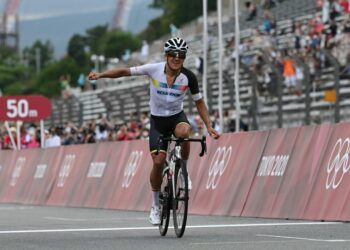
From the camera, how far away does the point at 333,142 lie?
51.1ft

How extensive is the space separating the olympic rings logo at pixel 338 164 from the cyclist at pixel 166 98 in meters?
2.33

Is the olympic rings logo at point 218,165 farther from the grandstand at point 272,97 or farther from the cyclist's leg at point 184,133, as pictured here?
the grandstand at point 272,97

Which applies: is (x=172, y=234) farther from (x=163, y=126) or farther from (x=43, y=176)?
(x=43, y=176)

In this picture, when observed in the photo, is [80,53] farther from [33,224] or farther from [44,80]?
[33,224]

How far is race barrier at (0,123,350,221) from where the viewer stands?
15.4 meters

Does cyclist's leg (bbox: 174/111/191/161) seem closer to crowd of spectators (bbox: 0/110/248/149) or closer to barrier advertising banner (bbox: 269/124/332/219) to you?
barrier advertising banner (bbox: 269/124/332/219)

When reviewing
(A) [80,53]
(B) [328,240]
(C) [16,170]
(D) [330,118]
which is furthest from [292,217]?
(A) [80,53]

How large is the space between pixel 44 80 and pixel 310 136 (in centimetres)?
12686

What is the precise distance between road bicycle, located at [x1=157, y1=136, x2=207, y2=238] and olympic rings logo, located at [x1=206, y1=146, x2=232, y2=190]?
497 centimetres

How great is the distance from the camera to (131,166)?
21688mm

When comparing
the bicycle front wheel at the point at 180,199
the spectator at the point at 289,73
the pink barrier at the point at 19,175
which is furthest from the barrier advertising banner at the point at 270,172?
the pink barrier at the point at 19,175

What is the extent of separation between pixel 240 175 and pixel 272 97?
9.59 m

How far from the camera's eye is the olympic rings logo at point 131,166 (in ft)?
70.4

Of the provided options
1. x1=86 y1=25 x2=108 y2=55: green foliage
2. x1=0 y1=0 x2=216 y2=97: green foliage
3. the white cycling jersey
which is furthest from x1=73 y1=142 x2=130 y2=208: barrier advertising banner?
x1=86 y1=25 x2=108 y2=55: green foliage
